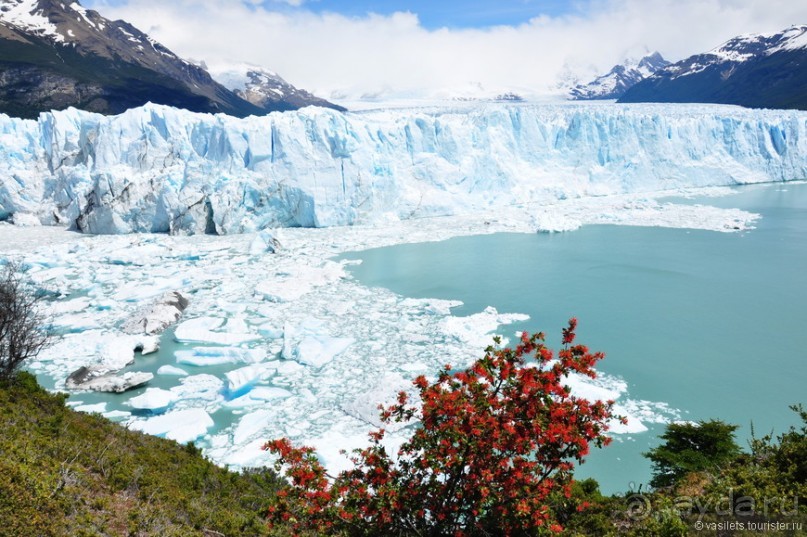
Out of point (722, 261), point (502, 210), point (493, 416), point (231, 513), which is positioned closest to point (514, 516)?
point (493, 416)

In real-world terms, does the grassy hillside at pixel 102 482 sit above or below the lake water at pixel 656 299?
above

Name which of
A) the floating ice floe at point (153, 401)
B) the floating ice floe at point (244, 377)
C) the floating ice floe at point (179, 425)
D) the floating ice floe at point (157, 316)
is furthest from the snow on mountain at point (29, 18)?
the floating ice floe at point (179, 425)

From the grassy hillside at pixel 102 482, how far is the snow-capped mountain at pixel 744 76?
238 ft

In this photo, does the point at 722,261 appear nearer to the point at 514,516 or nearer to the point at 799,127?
the point at 514,516

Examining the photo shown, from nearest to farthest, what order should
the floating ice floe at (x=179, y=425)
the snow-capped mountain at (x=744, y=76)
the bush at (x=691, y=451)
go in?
the bush at (x=691, y=451) < the floating ice floe at (x=179, y=425) < the snow-capped mountain at (x=744, y=76)

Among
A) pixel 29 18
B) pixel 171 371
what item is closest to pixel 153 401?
pixel 171 371

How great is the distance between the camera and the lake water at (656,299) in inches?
305

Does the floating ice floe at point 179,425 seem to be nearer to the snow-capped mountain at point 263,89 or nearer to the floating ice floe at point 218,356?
the floating ice floe at point 218,356

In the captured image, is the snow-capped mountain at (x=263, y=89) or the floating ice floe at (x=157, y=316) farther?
the snow-capped mountain at (x=263, y=89)

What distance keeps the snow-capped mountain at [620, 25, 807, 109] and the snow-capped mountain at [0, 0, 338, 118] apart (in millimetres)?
74964

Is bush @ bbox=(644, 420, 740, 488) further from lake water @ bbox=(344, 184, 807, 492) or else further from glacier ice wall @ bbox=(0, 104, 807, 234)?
glacier ice wall @ bbox=(0, 104, 807, 234)

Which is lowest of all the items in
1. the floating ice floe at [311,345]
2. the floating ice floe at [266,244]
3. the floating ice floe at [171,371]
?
the floating ice floe at [171,371]

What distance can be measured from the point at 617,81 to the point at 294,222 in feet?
466

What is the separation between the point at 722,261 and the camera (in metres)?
16.0
